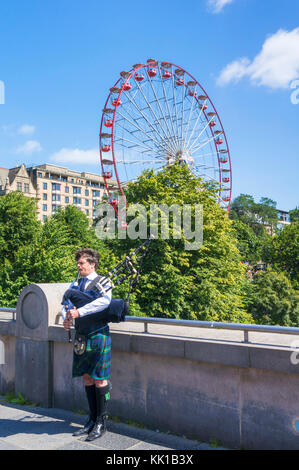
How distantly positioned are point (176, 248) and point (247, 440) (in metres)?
21.8

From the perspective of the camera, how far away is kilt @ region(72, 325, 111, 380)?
4.92m

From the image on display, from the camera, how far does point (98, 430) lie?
491 cm

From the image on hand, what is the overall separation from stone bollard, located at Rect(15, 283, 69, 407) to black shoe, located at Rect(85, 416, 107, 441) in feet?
→ 5.39

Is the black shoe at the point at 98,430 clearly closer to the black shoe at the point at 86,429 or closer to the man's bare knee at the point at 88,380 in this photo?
the black shoe at the point at 86,429

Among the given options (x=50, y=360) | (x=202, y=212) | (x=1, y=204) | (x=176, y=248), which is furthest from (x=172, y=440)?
(x=1, y=204)

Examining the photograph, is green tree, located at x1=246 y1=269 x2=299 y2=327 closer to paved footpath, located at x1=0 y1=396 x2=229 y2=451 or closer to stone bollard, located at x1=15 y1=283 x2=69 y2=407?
stone bollard, located at x1=15 y1=283 x2=69 y2=407

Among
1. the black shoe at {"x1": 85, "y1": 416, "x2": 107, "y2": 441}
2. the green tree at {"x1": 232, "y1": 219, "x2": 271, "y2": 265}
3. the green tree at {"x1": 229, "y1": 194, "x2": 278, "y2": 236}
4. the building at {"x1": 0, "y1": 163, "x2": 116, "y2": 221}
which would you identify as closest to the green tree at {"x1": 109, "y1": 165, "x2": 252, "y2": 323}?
the black shoe at {"x1": 85, "y1": 416, "x2": 107, "y2": 441}

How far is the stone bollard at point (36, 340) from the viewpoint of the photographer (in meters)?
6.38

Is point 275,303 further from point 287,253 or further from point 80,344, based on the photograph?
point 80,344

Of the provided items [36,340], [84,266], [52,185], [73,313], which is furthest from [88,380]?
[52,185]

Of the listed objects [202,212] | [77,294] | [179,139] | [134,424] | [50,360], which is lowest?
[134,424]
